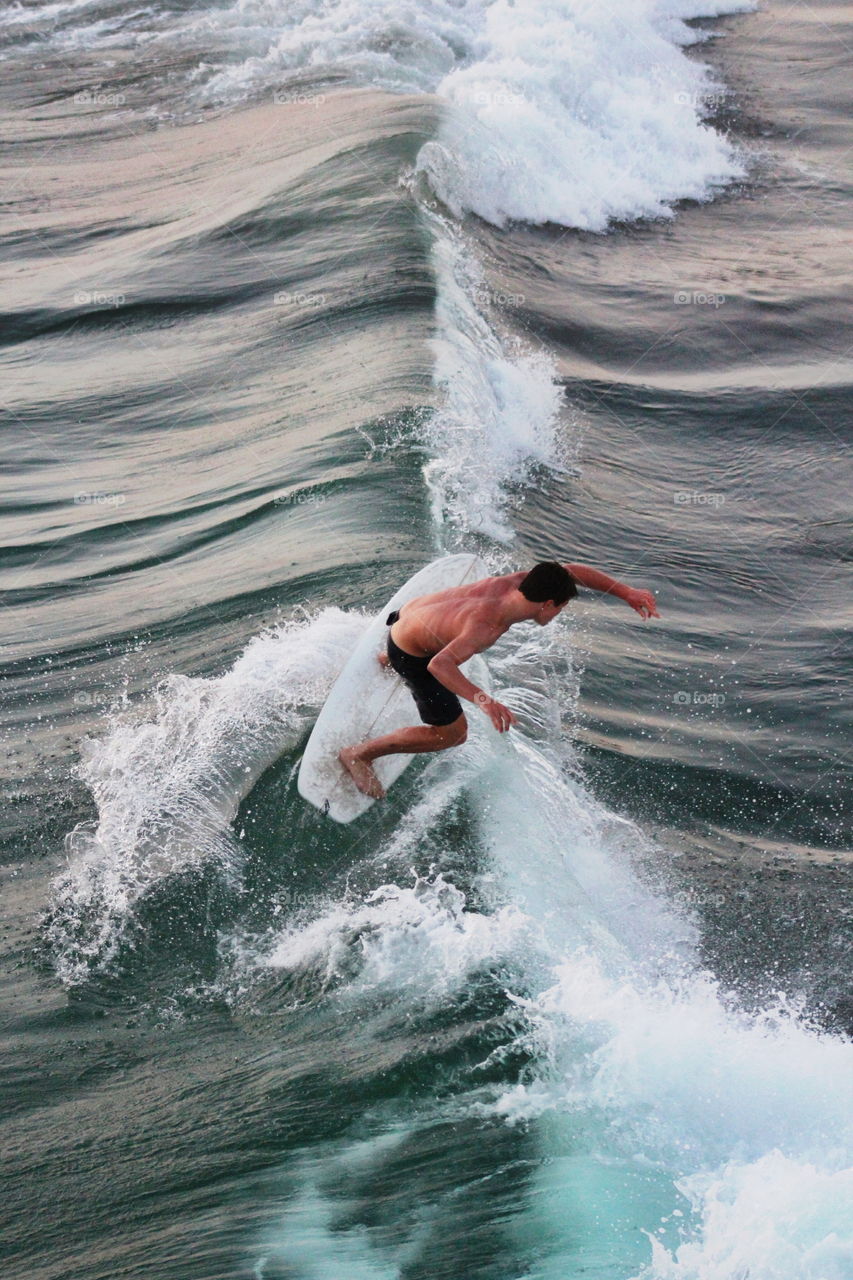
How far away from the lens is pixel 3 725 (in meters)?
6.82

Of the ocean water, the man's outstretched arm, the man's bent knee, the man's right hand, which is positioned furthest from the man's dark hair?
the ocean water

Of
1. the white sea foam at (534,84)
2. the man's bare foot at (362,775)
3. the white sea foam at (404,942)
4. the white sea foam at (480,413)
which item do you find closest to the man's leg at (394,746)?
the man's bare foot at (362,775)

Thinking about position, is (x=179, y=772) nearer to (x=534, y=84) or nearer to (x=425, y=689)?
(x=425, y=689)

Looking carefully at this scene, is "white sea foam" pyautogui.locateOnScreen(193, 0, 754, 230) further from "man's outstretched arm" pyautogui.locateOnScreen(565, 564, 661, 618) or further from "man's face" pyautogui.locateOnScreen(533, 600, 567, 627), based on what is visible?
"man's face" pyautogui.locateOnScreen(533, 600, 567, 627)

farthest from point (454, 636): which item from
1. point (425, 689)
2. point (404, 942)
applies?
point (404, 942)

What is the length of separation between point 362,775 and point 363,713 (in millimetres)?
343

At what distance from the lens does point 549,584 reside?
5062mm

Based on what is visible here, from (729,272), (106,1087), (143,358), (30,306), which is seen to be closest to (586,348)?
(729,272)

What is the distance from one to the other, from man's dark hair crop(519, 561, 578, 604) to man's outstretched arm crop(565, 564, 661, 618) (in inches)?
14.4

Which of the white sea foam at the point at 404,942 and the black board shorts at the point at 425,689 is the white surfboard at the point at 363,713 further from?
the white sea foam at the point at 404,942

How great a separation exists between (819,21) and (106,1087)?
68.8 feet

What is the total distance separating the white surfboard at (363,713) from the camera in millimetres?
6141

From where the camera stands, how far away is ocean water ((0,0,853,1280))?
4.49 meters

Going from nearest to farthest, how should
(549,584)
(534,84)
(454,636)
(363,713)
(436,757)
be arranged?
(549,584) → (454,636) → (363,713) → (436,757) → (534,84)
